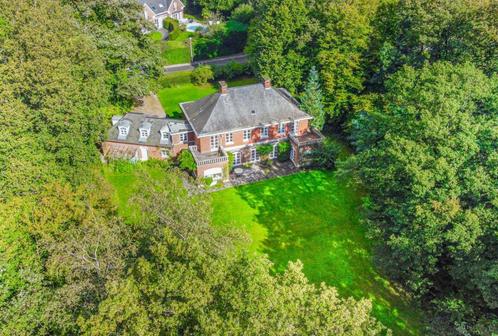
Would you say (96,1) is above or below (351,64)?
above

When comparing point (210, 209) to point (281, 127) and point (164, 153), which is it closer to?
point (164, 153)

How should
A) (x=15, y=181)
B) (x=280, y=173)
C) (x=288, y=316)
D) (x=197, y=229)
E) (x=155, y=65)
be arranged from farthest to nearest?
(x=155, y=65), (x=280, y=173), (x=15, y=181), (x=197, y=229), (x=288, y=316)

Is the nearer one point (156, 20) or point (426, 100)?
point (426, 100)

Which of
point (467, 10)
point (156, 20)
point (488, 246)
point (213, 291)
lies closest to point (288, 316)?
point (213, 291)

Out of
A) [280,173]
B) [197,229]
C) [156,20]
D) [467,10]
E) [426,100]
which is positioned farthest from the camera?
[156,20]

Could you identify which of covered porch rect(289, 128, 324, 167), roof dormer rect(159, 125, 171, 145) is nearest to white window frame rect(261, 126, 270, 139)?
covered porch rect(289, 128, 324, 167)

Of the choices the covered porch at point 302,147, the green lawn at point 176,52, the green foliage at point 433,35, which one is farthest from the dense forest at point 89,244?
the green lawn at point 176,52

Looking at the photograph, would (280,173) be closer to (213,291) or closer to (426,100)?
(426,100)
